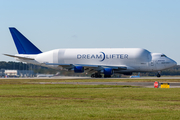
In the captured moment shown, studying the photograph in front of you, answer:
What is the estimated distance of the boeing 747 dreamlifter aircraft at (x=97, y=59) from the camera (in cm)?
6312

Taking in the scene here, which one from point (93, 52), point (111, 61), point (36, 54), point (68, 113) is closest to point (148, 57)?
point (111, 61)

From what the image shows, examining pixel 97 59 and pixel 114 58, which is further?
pixel 97 59

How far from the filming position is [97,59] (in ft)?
215

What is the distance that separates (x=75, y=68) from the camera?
207ft

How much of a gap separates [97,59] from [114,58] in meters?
3.67

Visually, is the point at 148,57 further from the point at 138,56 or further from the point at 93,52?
the point at 93,52

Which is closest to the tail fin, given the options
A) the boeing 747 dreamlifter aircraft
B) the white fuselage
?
the boeing 747 dreamlifter aircraft

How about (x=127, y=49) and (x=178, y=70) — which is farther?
(x=178, y=70)

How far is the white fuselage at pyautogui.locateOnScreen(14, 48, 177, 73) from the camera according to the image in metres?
63.0

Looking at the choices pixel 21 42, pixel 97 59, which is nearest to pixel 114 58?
pixel 97 59

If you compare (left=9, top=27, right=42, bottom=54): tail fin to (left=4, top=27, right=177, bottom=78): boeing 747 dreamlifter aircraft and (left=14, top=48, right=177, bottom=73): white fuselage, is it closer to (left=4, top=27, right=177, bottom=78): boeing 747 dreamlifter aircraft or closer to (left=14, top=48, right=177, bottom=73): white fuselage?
(left=4, top=27, right=177, bottom=78): boeing 747 dreamlifter aircraft

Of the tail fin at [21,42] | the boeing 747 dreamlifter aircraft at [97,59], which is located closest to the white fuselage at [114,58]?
the boeing 747 dreamlifter aircraft at [97,59]

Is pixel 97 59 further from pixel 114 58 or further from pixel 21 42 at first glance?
pixel 21 42

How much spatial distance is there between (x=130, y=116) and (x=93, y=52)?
5285 cm
